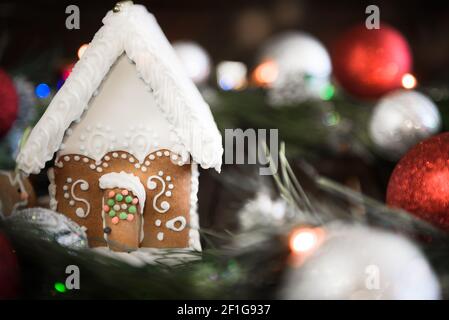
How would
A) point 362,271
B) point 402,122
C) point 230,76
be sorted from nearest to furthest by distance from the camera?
point 362,271 → point 402,122 → point 230,76

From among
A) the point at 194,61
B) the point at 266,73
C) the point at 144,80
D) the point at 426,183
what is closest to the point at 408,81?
the point at 266,73

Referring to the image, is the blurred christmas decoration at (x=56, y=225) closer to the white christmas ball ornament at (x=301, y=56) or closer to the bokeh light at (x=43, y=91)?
the bokeh light at (x=43, y=91)

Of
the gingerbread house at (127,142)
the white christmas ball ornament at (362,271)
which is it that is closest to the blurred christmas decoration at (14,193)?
the gingerbread house at (127,142)

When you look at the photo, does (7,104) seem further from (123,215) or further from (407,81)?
(407,81)

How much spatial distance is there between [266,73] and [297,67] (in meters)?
0.11

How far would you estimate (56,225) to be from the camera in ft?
1.87

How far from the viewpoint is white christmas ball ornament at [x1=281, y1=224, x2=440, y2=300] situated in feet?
1.52

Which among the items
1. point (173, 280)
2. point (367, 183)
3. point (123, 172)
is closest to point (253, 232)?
point (173, 280)

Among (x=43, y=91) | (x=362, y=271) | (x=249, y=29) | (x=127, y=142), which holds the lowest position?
(x=362, y=271)

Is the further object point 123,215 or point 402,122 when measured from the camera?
point 402,122

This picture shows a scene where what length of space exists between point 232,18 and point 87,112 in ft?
4.16

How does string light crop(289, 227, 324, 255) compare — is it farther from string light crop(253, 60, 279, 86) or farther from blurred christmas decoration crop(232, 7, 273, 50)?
blurred christmas decoration crop(232, 7, 273, 50)

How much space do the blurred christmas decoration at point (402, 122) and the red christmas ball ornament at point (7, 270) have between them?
609mm

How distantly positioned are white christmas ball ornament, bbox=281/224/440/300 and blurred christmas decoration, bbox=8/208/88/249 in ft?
0.68
